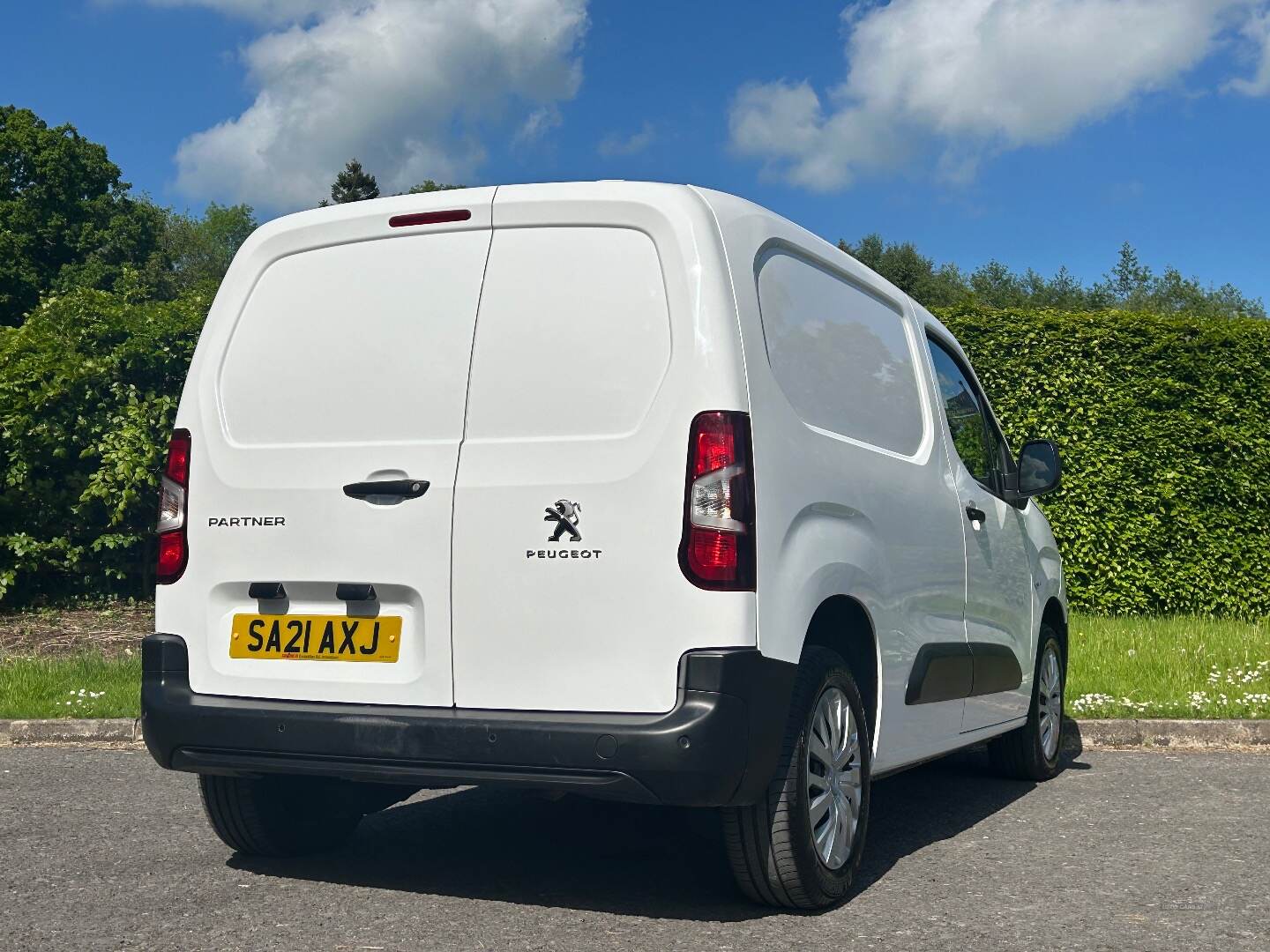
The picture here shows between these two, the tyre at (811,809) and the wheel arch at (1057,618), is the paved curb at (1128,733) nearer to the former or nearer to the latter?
the wheel arch at (1057,618)

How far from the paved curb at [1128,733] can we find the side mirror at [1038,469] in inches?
84.0

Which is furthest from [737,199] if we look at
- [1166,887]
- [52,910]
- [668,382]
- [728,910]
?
[52,910]

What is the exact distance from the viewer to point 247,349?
4754 mm

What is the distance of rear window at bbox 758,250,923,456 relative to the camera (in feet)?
14.9

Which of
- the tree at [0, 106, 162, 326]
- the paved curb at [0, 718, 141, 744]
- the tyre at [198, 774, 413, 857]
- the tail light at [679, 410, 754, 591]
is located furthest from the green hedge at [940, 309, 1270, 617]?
the tree at [0, 106, 162, 326]

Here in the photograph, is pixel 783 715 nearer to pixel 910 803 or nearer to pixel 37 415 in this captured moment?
pixel 910 803

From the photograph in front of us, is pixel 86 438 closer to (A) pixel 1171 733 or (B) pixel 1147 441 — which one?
(A) pixel 1171 733

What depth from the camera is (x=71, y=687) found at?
30.5 ft

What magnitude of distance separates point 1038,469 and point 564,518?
3242 millimetres

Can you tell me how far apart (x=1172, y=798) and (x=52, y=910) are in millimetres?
4678

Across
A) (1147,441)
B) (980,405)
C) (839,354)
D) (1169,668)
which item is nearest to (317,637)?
(839,354)

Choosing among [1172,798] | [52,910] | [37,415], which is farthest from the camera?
[37,415]

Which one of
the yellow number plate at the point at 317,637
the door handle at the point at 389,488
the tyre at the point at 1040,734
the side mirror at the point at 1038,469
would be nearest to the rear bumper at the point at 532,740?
the yellow number plate at the point at 317,637

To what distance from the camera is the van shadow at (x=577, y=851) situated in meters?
4.73
